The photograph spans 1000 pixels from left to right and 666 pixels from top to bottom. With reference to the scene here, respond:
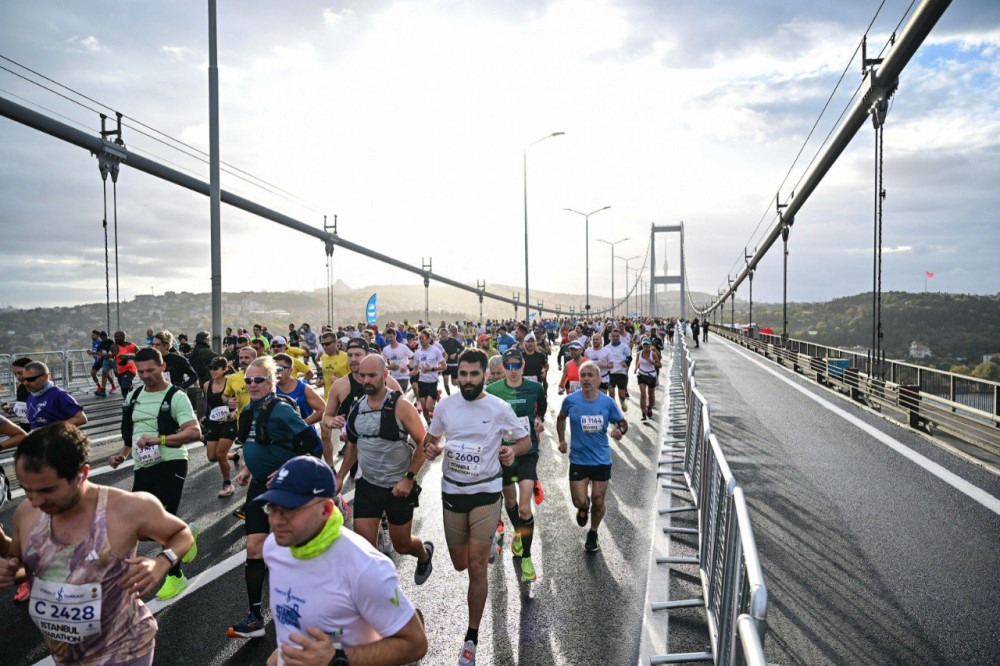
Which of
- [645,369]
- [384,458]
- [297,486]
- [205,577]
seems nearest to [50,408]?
[205,577]

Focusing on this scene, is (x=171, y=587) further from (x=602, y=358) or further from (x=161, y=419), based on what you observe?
(x=602, y=358)

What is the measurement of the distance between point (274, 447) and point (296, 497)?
2934 mm

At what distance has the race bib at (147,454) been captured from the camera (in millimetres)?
5555

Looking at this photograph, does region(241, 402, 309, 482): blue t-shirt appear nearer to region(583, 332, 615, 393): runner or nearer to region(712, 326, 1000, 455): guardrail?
region(583, 332, 615, 393): runner

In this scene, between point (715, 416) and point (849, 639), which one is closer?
point (849, 639)

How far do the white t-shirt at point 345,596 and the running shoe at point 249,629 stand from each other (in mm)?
2508

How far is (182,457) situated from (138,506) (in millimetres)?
3085

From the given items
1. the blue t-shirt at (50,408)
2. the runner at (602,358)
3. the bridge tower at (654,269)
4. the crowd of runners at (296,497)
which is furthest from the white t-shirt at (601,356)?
the bridge tower at (654,269)

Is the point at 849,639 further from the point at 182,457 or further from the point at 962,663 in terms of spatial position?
the point at 182,457

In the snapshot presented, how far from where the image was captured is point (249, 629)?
455 centimetres

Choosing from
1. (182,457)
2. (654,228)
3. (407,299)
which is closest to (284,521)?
(182,457)

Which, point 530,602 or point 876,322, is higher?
A: point 876,322

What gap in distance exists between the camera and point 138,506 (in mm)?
2930

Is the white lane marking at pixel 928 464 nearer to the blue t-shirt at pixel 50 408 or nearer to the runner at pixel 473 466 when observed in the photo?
the runner at pixel 473 466
